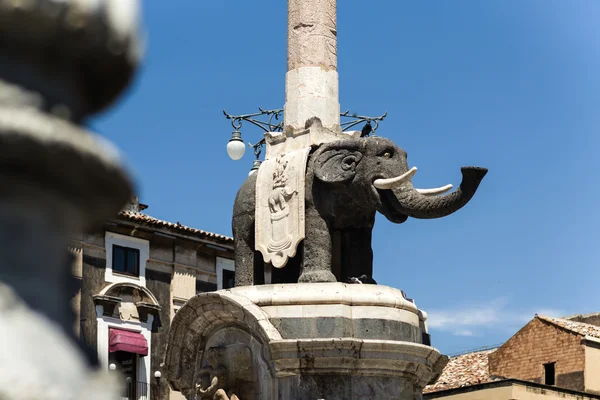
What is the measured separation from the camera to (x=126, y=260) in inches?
1491

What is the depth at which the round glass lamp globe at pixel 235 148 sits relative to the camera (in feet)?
80.7

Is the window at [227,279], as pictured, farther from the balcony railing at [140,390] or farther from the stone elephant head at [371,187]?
the stone elephant head at [371,187]

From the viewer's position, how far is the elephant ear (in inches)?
608

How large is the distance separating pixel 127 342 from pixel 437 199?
2139 centimetres

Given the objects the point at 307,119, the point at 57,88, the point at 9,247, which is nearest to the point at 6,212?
the point at 9,247

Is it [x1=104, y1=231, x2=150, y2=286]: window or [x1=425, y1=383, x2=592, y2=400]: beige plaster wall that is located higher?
[x1=104, y1=231, x2=150, y2=286]: window

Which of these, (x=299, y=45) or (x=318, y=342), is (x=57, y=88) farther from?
(x=299, y=45)

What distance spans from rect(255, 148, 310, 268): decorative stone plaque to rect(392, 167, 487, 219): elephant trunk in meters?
1.06

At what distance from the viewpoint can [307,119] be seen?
16.2m

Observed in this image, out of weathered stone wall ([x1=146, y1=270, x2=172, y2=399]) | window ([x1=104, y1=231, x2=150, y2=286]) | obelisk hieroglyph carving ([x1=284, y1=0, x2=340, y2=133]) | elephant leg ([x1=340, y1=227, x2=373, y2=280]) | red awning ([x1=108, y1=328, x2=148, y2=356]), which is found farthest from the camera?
window ([x1=104, y1=231, x2=150, y2=286])

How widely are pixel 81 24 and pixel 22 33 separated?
102mm

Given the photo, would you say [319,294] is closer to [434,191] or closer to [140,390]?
[434,191]

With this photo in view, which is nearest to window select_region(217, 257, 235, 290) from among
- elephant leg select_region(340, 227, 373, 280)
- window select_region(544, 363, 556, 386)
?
window select_region(544, 363, 556, 386)

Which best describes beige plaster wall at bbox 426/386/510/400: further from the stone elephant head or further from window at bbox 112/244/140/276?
the stone elephant head
